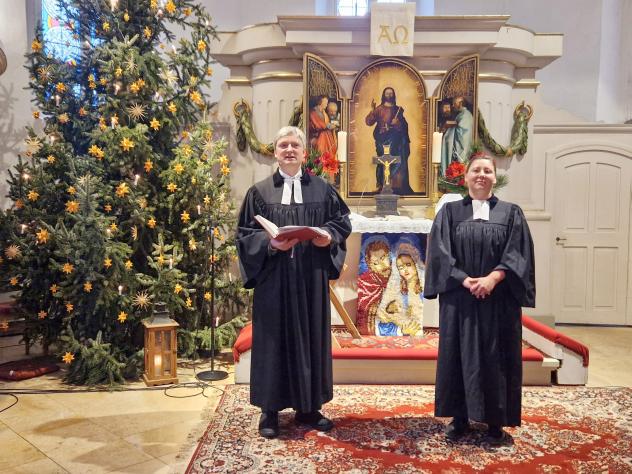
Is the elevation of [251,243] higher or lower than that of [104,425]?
higher

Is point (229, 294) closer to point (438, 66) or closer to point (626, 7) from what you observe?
point (438, 66)

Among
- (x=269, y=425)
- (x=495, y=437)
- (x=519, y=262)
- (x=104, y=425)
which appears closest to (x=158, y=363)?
(x=104, y=425)

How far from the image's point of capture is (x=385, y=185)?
6.18m

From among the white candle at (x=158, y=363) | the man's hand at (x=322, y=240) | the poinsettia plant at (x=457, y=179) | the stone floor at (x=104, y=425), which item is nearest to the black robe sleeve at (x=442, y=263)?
the man's hand at (x=322, y=240)

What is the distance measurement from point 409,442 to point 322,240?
1.36m

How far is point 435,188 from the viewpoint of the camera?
6410mm

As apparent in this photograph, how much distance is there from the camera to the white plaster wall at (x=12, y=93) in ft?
21.2

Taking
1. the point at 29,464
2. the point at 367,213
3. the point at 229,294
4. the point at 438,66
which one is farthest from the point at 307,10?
the point at 29,464

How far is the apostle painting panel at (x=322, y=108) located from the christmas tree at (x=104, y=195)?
132 cm

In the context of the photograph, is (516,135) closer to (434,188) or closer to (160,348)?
(434,188)

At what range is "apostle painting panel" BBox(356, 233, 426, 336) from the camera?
569cm

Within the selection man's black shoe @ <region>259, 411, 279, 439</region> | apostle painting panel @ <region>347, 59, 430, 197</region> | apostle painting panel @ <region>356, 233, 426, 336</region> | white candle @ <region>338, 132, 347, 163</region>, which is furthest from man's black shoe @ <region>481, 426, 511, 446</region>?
apostle painting panel @ <region>347, 59, 430, 197</region>

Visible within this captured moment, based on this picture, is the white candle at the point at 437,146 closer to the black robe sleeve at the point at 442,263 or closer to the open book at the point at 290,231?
the black robe sleeve at the point at 442,263

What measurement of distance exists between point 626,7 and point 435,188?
4.19m
